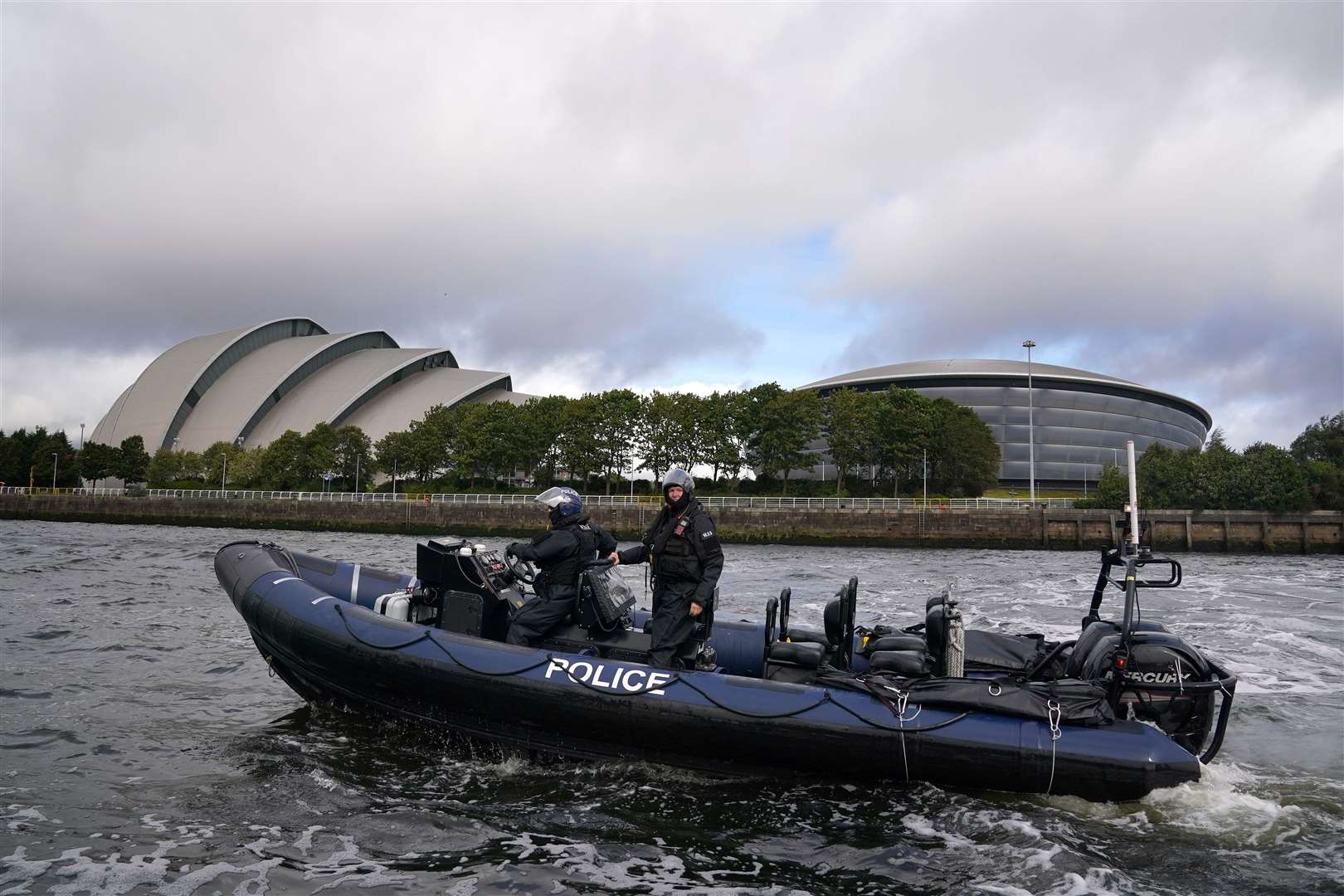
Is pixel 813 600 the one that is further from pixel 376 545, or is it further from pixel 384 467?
pixel 384 467

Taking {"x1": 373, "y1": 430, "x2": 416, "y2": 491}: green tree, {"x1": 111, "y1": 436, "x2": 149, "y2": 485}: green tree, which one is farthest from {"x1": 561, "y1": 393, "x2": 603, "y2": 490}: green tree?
{"x1": 111, "y1": 436, "x2": 149, "y2": 485}: green tree

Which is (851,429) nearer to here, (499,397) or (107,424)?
(499,397)

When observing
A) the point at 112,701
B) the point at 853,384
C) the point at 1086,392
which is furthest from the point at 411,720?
the point at 1086,392

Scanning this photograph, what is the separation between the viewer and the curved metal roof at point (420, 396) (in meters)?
79.7

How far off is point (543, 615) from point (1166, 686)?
4646 millimetres

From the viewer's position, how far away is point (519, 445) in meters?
63.9

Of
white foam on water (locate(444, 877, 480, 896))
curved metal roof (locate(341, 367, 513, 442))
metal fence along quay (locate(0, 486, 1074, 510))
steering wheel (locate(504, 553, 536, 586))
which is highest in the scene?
curved metal roof (locate(341, 367, 513, 442))

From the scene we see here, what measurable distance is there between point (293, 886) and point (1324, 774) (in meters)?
7.66

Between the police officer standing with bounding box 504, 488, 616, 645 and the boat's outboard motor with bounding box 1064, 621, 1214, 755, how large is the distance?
3897mm

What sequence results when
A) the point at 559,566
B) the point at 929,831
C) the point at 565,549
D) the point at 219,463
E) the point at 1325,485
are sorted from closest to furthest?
the point at 929,831
the point at 565,549
the point at 559,566
the point at 1325,485
the point at 219,463

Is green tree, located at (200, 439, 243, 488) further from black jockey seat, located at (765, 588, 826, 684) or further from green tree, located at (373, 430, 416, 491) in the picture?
black jockey seat, located at (765, 588, 826, 684)

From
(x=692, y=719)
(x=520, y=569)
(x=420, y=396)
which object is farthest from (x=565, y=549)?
(x=420, y=396)

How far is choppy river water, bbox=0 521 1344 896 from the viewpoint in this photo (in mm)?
5273

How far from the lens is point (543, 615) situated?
24.4 feet
